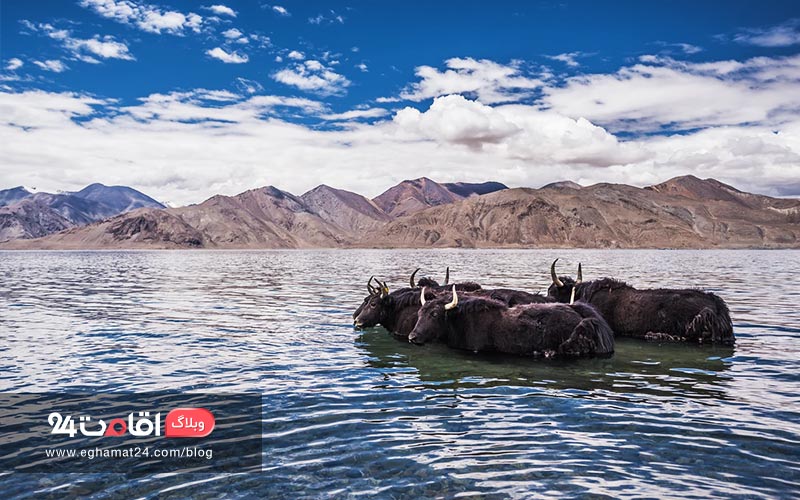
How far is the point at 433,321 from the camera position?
48.2ft

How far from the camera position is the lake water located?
662 cm

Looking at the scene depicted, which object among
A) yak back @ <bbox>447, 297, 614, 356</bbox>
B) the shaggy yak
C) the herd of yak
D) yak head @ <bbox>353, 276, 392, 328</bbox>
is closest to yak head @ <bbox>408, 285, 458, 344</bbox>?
the herd of yak

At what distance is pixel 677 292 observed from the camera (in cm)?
1630

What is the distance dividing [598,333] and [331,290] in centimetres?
2281

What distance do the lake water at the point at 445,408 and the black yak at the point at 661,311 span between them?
2.27 feet

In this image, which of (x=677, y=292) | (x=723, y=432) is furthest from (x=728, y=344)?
(x=723, y=432)

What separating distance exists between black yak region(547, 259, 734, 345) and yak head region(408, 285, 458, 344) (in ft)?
9.42

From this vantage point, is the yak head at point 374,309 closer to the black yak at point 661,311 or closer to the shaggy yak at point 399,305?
the shaggy yak at point 399,305

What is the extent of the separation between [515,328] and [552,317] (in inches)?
34.3

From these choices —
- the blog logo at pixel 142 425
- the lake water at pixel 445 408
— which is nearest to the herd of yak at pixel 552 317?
the lake water at pixel 445 408

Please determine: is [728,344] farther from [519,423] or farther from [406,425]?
[406,425]

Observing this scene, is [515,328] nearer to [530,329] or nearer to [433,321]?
[530,329]

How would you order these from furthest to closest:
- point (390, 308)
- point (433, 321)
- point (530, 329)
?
point (390, 308), point (433, 321), point (530, 329)

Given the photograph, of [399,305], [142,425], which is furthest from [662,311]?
[142,425]
